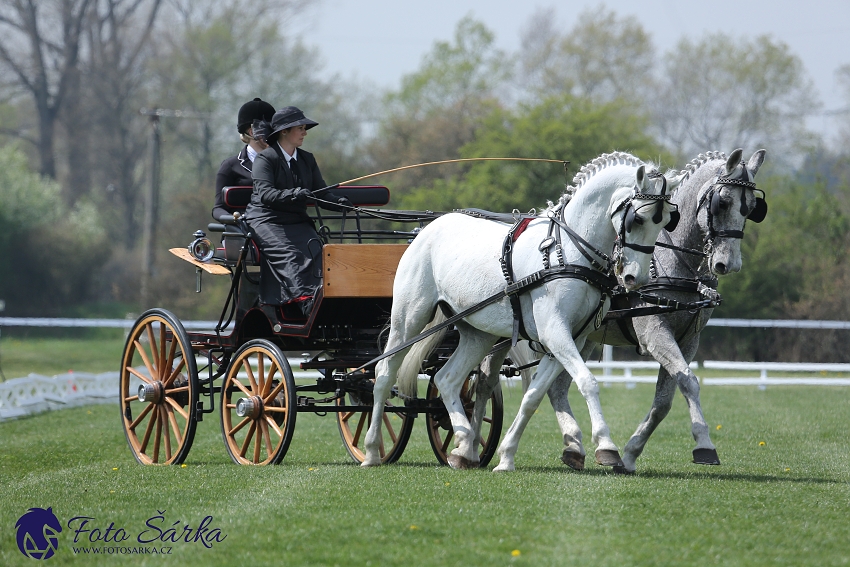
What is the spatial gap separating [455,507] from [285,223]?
3070 millimetres

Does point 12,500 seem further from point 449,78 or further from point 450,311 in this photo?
point 449,78

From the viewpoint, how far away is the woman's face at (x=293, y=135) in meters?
7.89

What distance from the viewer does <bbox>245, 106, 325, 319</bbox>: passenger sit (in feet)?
24.7

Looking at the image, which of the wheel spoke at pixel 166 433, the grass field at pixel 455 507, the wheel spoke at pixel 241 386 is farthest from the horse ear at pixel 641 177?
the wheel spoke at pixel 166 433

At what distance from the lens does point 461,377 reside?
7301 millimetres

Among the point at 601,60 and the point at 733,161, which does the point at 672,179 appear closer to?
the point at 733,161

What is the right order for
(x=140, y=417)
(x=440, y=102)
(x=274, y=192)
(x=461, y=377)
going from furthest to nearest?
(x=440, y=102) < (x=140, y=417) < (x=274, y=192) < (x=461, y=377)

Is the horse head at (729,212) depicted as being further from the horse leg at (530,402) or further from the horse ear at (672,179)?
the horse leg at (530,402)

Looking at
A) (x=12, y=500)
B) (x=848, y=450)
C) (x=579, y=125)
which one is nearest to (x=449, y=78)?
(x=579, y=125)

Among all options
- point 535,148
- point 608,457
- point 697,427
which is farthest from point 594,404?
point 535,148

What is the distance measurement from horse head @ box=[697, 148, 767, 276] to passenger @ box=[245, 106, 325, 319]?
269 centimetres

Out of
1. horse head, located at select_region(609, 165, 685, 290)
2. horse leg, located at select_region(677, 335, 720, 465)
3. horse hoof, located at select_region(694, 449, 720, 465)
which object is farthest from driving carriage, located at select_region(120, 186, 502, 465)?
horse head, located at select_region(609, 165, 685, 290)

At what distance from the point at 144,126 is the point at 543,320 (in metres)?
39.4

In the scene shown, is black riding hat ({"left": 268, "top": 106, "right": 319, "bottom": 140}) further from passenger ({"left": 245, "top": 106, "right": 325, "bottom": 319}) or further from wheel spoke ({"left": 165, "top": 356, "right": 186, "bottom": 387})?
wheel spoke ({"left": 165, "top": 356, "right": 186, "bottom": 387})
